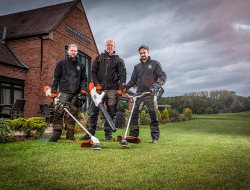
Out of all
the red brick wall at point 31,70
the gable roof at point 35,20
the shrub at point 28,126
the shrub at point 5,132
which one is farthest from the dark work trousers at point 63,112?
the gable roof at point 35,20

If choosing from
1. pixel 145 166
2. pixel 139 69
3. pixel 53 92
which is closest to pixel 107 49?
pixel 139 69

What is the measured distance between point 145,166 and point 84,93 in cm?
333

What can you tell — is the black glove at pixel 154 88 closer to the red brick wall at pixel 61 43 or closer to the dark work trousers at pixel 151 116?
the dark work trousers at pixel 151 116

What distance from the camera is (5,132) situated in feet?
21.8

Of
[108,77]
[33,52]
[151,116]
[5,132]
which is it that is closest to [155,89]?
[151,116]

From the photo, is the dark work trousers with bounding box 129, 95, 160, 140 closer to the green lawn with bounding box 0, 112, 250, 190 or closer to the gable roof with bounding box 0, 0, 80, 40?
the green lawn with bounding box 0, 112, 250, 190

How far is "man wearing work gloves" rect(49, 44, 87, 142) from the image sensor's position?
643cm

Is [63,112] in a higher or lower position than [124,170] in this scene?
higher

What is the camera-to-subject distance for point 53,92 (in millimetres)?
6359

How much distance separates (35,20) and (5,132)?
1177cm

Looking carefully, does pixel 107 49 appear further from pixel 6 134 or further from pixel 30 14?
pixel 30 14

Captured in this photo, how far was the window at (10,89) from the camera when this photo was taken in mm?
13609

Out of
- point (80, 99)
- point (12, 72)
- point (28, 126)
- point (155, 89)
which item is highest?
point (12, 72)

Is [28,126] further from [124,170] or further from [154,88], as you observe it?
[124,170]
